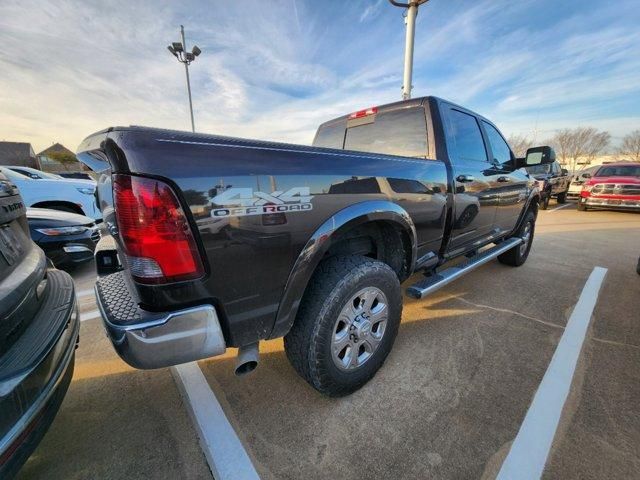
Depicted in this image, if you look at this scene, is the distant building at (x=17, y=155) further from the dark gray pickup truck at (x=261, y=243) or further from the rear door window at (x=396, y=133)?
the dark gray pickup truck at (x=261, y=243)

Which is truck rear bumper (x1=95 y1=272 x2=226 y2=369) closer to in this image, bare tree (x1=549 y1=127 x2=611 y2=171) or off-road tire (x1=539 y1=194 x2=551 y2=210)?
off-road tire (x1=539 y1=194 x2=551 y2=210)

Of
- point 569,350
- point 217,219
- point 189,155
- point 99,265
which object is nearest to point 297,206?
point 217,219

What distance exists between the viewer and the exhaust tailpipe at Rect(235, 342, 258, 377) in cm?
153

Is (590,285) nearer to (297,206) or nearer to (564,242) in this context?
(564,242)

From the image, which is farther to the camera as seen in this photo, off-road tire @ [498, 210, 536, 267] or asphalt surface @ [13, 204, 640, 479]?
off-road tire @ [498, 210, 536, 267]

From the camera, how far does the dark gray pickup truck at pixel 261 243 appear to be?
1224 mm

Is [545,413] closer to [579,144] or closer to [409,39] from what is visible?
[409,39]

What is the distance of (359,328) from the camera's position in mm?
1956

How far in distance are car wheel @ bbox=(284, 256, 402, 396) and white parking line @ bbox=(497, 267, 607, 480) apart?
33.6 inches

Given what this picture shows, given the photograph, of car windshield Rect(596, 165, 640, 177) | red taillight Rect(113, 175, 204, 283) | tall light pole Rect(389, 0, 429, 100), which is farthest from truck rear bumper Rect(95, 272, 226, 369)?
car windshield Rect(596, 165, 640, 177)

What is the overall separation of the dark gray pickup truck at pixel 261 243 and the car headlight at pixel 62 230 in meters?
2.58

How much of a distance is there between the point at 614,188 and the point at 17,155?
64.1m

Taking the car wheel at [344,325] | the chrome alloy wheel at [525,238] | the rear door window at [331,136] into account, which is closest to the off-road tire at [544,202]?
the chrome alloy wheel at [525,238]

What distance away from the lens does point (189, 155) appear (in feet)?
4.04
